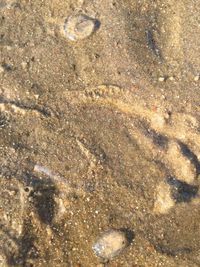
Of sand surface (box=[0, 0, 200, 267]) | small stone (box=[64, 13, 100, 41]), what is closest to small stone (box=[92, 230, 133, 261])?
sand surface (box=[0, 0, 200, 267])

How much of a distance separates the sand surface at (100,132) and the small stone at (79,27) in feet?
0.16

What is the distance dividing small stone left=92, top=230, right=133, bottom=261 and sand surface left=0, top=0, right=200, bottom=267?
39 mm

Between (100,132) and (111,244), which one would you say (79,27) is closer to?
(100,132)

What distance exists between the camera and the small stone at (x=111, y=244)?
3.25m

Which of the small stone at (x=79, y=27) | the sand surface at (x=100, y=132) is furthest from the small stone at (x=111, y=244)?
the small stone at (x=79, y=27)

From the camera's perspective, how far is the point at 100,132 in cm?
364

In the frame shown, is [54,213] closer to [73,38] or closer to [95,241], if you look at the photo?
[95,241]

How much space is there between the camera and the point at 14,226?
10.8 feet

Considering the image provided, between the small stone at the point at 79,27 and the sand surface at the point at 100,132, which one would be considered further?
Answer: the small stone at the point at 79,27

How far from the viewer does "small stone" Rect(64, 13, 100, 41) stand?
3992mm

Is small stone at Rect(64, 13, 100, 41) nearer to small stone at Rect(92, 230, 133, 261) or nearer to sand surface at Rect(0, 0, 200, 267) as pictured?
sand surface at Rect(0, 0, 200, 267)

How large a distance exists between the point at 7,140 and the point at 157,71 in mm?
1474

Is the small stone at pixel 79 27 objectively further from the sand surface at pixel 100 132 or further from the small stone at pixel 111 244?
the small stone at pixel 111 244

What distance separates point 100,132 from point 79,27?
3.54 feet
